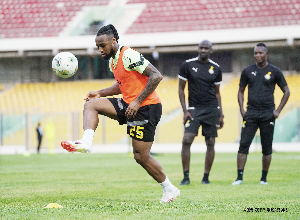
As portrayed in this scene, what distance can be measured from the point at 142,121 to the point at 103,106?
46cm

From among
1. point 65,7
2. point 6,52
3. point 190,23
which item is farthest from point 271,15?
point 6,52

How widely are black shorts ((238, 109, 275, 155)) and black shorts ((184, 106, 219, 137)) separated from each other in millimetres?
527

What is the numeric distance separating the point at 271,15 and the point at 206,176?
20.2m

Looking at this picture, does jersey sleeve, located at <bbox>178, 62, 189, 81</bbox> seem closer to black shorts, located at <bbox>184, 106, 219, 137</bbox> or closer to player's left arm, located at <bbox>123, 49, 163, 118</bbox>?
black shorts, located at <bbox>184, 106, 219, 137</bbox>

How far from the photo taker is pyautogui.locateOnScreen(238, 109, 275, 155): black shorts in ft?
27.6

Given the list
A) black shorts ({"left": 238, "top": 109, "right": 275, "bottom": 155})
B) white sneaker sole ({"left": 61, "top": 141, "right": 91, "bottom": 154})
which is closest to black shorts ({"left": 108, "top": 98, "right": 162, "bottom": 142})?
white sneaker sole ({"left": 61, "top": 141, "right": 91, "bottom": 154})

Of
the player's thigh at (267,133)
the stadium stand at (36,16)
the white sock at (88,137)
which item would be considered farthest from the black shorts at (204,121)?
the stadium stand at (36,16)

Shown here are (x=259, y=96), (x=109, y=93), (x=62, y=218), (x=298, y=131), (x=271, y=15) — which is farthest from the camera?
(x=271, y=15)

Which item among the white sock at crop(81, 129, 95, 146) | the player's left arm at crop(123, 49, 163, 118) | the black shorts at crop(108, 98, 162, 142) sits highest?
the player's left arm at crop(123, 49, 163, 118)

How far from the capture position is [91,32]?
28484mm

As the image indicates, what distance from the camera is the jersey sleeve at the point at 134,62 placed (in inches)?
214

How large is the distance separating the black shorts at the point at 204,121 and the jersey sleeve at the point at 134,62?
3248mm

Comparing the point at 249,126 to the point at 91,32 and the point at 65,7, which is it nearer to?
the point at 91,32

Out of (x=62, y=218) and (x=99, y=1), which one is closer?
(x=62, y=218)
